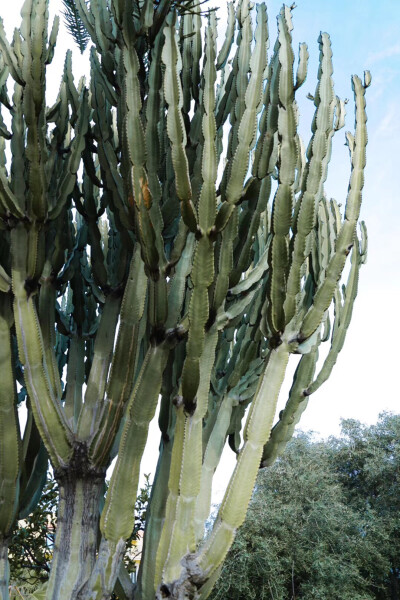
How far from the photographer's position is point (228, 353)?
3.62 meters

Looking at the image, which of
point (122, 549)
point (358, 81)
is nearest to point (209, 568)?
point (122, 549)

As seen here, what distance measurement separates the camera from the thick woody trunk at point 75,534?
103 inches

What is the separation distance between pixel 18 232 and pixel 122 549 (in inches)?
63.9

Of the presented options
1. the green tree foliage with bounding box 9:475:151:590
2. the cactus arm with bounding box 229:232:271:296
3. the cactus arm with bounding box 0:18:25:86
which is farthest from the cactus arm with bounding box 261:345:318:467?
the green tree foliage with bounding box 9:475:151:590

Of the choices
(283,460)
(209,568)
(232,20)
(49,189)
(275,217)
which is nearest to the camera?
(209,568)

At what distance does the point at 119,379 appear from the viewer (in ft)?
9.30

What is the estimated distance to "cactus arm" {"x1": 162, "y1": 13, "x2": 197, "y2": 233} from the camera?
8.07 feet

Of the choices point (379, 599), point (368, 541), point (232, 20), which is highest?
point (232, 20)

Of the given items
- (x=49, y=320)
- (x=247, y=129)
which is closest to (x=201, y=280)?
(x=247, y=129)

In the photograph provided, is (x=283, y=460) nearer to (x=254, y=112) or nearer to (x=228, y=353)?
(x=228, y=353)

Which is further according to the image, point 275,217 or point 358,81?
point 358,81

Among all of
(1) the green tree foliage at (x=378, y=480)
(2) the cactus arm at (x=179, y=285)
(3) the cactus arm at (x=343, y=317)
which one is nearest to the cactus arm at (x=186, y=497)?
(2) the cactus arm at (x=179, y=285)

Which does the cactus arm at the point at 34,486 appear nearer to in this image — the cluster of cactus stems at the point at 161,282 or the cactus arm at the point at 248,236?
the cluster of cactus stems at the point at 161,282

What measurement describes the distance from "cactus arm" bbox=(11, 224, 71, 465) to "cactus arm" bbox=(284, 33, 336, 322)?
3.94 feet
